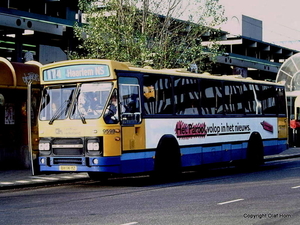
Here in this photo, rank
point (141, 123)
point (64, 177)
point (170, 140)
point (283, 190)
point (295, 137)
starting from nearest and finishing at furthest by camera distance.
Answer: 1. point (283, 190)
2. point (141, 123)
3. point (170, 140)
4. point (64, 177)
5. point (295, 137)

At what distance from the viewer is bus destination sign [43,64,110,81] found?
1603 cm

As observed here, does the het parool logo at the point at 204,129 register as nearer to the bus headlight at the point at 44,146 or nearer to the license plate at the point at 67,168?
the license plate at the point at 67,168

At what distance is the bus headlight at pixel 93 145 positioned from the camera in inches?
615

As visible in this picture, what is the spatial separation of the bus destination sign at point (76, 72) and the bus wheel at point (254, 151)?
25.1 ft

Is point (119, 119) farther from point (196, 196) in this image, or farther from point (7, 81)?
point (7, 81)

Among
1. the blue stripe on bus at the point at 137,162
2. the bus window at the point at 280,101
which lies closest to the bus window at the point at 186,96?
the blue stripe on bus at the point at 137,162

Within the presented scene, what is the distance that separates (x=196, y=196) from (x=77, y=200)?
237cm

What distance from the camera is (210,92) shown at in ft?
65.5

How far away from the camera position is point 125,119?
52.6 ft

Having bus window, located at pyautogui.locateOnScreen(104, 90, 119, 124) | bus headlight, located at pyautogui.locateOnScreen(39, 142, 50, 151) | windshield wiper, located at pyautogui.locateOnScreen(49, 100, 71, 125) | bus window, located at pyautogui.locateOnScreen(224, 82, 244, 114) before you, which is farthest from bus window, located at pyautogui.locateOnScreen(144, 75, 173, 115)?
bus window, located at pyautogui.locateOnScreen(224, 82, 244, 114)

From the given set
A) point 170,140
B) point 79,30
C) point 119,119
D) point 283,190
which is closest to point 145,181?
point 170,140

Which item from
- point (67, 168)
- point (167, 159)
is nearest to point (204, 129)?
point (167, 159)

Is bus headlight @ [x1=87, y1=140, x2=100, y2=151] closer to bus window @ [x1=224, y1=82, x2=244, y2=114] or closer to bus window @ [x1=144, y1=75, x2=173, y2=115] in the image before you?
bus window @ [x1=144, y1=75, x2=173, y2=115]

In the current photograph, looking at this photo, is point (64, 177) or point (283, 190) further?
point (64, 177)
